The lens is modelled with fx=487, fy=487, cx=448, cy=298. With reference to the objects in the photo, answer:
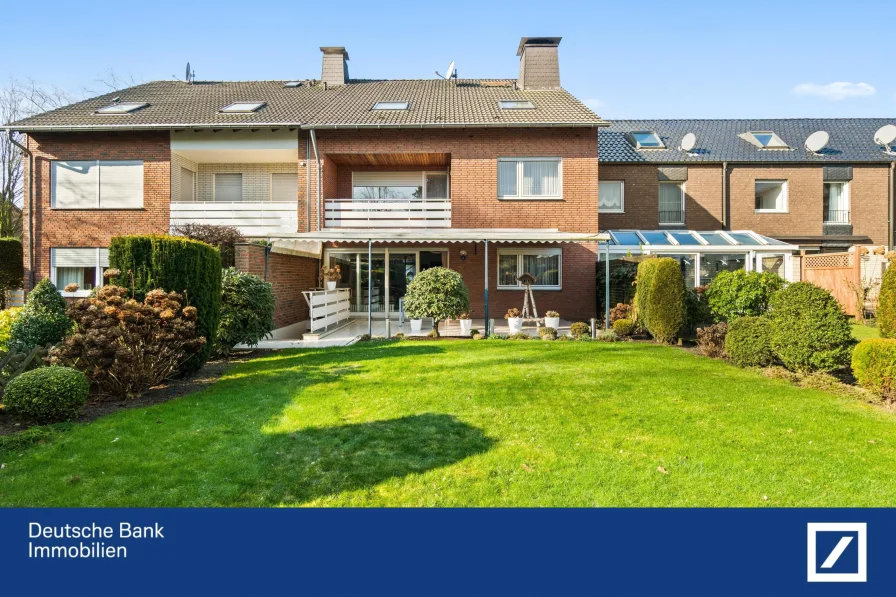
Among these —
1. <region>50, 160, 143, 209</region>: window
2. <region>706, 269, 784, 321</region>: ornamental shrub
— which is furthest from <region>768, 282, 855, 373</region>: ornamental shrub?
<region>50, 160, 143, 209</region>: window

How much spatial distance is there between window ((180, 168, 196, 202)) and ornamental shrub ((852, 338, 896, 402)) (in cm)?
2056

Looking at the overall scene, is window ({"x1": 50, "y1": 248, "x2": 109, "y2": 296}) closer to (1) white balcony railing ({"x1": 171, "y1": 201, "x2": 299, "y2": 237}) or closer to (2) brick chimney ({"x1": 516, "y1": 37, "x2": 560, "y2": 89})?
(1) white balcony railing ({"x1": 171, "y1": 201, "x2": 299, "y2": 237})

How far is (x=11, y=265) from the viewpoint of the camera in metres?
17.4

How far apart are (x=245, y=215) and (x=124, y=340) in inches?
451

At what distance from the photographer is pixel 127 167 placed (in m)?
18.0

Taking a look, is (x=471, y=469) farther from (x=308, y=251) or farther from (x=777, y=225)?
(x=777, y=225)

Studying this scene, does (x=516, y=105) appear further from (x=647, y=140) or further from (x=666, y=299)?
(x=666, y=299)

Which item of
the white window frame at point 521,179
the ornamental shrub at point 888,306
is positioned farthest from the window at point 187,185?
the ornamental shrub at point 888,306

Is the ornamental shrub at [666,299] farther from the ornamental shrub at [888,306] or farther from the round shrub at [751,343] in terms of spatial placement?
the ornamental shrub at [888,306]

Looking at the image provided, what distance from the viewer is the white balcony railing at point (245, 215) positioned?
17672 mm

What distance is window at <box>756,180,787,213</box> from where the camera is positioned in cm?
2146
